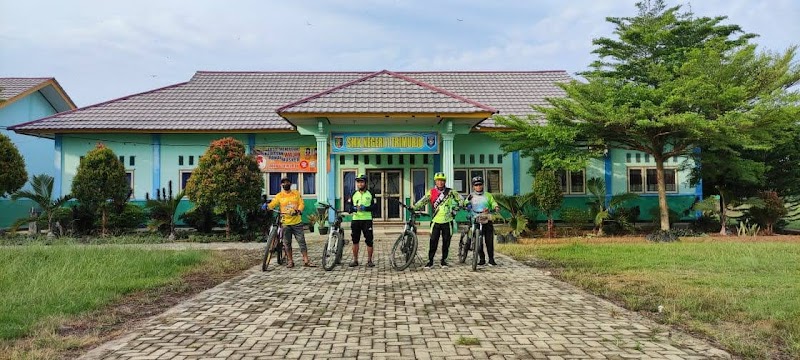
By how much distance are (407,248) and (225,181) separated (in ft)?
22.9

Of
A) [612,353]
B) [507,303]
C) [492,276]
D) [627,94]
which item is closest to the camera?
[612,353]

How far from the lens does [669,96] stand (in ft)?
43.4

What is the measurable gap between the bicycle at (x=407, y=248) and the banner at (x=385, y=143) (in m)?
6.60

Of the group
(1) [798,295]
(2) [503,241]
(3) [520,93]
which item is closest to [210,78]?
(3) [520,93]

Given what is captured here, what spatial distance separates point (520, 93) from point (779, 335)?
58.2 feet

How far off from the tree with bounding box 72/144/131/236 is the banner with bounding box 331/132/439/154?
20.6 feet

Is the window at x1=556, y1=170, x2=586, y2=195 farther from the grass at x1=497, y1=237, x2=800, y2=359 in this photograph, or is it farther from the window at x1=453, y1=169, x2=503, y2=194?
the grass at x1=497, y1=237, x2=800, y2=359

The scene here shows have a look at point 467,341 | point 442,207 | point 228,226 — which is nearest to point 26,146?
point 228,226

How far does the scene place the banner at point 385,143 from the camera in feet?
52.2

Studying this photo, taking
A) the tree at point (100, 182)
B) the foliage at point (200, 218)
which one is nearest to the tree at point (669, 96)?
the foliage at point (200, 218)

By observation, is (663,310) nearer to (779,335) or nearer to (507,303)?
(779,335)

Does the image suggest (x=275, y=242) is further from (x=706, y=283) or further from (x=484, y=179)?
(x=484, y=179)

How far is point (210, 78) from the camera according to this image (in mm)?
23453

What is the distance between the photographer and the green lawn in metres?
5.63
